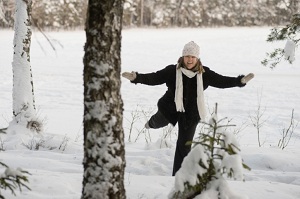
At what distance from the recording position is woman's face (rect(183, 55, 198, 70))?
4684 millimetres

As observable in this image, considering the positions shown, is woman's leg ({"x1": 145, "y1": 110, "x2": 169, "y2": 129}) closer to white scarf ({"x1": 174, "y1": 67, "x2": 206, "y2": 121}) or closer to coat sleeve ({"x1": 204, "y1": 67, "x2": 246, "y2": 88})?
white scarf ({"x1": 174, "y1": 67, "x2": 206, "y2": 121})

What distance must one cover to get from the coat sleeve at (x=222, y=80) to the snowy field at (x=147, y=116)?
3.73 feet

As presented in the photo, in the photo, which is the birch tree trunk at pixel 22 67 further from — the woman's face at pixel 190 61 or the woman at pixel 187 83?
the woman's face at pixel 190 61

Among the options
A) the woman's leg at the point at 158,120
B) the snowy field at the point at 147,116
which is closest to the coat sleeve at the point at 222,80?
the woman's leg at the point at 158,120

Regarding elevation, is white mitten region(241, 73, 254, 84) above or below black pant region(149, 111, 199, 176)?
above

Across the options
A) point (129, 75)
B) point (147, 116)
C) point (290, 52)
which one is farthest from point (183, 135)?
point (147, 116)

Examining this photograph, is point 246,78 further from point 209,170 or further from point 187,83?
point 209,170

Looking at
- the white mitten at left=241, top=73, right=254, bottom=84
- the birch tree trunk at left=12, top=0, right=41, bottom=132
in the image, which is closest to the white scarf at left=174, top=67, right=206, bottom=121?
the white mitten at left=241, top=73, right=254, bottom=84

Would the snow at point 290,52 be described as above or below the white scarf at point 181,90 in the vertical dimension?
above

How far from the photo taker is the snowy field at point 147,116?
4.04 m

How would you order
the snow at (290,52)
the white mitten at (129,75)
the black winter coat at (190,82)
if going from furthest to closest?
the snow at (290,52) < the black winter coat at (190,82) < the white mitten at (129,75)

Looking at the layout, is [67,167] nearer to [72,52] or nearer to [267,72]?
[267,72]

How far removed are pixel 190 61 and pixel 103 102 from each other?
7.96ft

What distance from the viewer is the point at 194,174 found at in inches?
99.9
